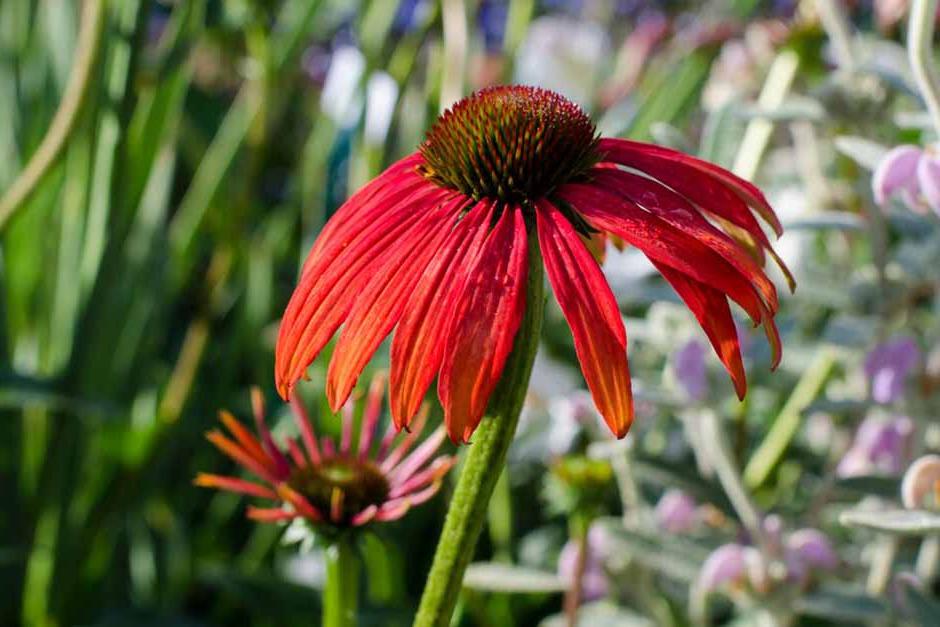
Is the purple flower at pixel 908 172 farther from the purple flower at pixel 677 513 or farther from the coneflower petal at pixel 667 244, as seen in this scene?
the purple flower at pixel 677 513

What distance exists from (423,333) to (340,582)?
15 centimetres

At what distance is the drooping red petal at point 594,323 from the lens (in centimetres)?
33

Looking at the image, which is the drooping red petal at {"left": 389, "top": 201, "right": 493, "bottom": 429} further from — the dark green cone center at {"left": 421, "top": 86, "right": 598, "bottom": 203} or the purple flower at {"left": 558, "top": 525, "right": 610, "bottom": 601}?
the purple flower at {"left": 558, "top": 525, "right": 610, "bottom": 601}

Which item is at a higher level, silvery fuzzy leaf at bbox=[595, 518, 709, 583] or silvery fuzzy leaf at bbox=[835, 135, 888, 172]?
silvery fuzzy leaf at bbox=[835, 135, 888, 172]

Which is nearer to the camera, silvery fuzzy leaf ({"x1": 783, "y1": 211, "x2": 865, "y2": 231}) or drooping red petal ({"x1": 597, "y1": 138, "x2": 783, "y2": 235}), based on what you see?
drooping red petal ({"x1": 597, "y1": 138, "x2": 783, "y2": 235})

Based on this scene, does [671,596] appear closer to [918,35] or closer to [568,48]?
[918,35]

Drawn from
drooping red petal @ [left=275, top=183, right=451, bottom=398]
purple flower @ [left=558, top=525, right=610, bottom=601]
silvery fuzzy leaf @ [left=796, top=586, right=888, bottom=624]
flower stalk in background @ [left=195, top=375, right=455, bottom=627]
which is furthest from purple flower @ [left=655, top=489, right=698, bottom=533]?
drooping red petal @ [left=275, top=183, right=451, bottom=398]

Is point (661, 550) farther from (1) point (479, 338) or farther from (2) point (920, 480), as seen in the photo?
(1) point (479, 338)

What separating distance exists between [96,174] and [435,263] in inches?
23.8

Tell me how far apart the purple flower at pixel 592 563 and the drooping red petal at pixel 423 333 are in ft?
1.18

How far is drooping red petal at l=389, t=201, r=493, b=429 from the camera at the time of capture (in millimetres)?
327

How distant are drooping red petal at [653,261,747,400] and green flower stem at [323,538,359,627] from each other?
0.17 meters

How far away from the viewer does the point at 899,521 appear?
19.2 inches

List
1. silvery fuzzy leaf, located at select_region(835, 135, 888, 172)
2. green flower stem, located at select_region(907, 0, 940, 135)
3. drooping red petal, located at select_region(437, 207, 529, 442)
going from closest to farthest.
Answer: drooping red petal, located at select_region(437, 207, 529, 442)
green flower stem, located at select_region(907, 0, 940, 135)
silvery fuzzy leaf, located at select_region(835, 135, 888, 172)
